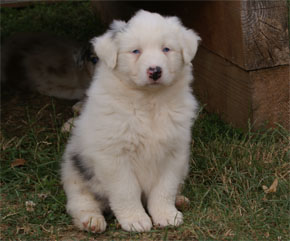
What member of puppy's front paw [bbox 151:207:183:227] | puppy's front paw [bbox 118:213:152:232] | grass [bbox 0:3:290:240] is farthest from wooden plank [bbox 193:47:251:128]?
puppy's front paw [bbox 118:213:152:232]

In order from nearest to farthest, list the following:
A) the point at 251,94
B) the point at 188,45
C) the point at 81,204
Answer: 1. the point at 188,45
2. the point at 81,204
3. the point at 251,94

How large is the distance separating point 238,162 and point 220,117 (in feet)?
3.75

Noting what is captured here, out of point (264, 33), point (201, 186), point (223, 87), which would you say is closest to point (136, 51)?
point (201, 186)

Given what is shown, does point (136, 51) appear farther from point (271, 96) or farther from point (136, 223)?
point (271, 96)

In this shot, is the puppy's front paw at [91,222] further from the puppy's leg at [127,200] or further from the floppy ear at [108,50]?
the floppy ear at [108,50]

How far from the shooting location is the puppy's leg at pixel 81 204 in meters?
3.54

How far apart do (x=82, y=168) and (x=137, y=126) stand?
1.82 ft

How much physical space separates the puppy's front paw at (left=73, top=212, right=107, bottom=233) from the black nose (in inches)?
40.3

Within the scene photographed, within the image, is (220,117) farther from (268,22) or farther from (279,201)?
(279,201)

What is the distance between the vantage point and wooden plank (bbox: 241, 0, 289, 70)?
4.60 meters

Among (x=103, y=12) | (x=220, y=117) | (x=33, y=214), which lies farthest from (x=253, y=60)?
(x=103, y=12)

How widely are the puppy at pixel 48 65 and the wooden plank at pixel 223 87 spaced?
1.41m

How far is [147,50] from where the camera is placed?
3414 mm

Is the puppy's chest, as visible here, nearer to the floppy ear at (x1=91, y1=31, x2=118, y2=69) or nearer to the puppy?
the floppy ear at (x1=91, y1=31, x2=118, y2=69)
